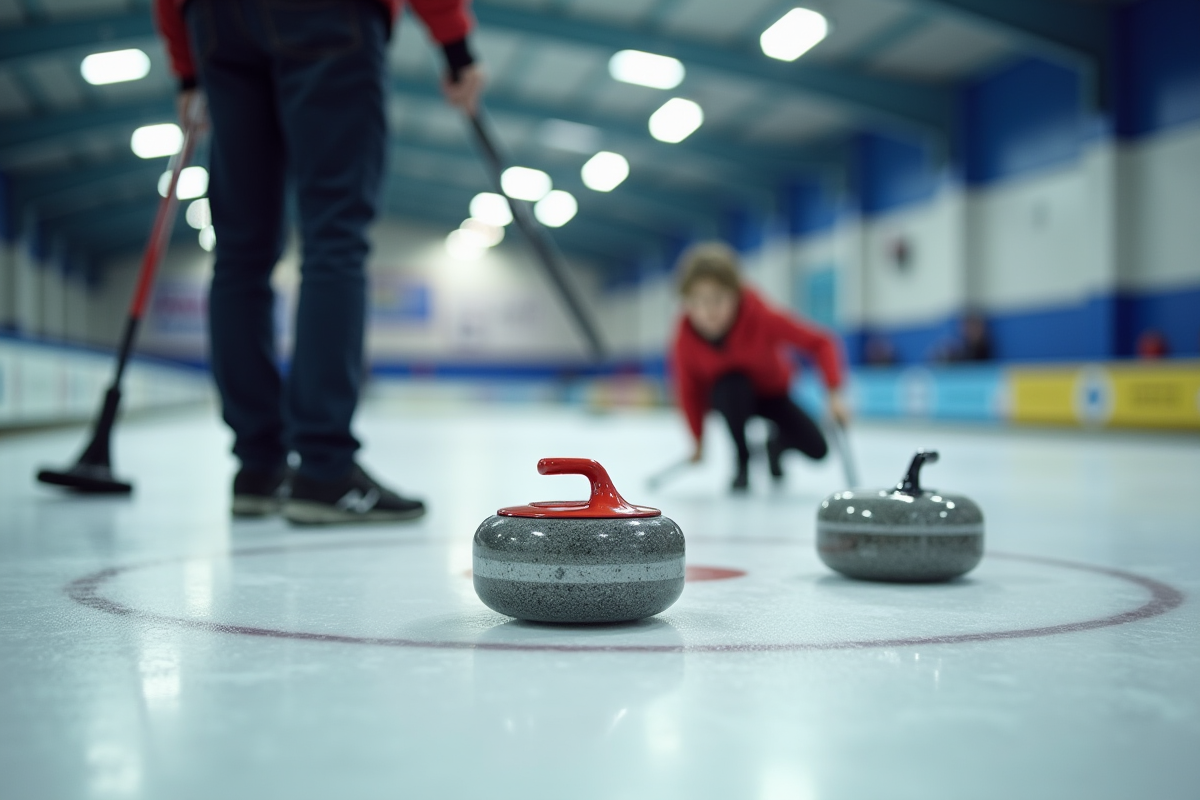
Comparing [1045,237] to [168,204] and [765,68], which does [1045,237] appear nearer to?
[765,68]

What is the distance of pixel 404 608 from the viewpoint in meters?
1.33

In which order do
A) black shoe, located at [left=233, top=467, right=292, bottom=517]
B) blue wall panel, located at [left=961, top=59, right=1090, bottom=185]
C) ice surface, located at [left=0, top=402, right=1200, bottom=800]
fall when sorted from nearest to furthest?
ice surface, located at [left=0, top=402, right=1200, bottom=800] → black shoe, located at [left=233, top=467, right=292, bottom=517] → blue wall panel, located at [left=961, top=59, right=1090, bottom=185]

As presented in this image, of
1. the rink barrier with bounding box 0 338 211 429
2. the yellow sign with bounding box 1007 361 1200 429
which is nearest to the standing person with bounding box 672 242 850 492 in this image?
the rink barrier with bounding box 0 338 211 429

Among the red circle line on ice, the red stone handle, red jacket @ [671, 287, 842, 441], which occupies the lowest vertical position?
the red circle line on ice

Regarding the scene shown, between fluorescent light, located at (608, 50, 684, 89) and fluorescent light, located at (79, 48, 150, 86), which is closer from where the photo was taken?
fluorescent light, located at (608, 50, 684, 89)

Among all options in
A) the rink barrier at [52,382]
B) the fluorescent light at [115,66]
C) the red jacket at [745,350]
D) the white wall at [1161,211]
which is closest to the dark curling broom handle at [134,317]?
the red jacket at [745,350]

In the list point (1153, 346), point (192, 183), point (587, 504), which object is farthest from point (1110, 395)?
point (192, 183)

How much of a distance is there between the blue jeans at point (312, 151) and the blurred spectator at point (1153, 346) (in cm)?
986

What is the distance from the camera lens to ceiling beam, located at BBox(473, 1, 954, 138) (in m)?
12.6

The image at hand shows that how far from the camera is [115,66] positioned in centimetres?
1402

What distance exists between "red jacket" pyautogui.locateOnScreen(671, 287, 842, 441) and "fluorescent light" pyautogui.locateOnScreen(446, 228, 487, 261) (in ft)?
80.3

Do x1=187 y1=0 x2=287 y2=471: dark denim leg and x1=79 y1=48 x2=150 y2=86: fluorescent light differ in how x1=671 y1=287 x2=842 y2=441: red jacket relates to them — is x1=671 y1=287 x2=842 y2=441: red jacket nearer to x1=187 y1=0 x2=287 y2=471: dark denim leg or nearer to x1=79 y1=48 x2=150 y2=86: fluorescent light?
x1=187 y1=0 x2=287 y2=471: dark denim leg

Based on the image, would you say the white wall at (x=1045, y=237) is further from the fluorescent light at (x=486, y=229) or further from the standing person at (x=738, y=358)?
the fluorescent light at (x=486, y=229)

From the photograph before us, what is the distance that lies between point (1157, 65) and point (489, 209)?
16.0 meters
